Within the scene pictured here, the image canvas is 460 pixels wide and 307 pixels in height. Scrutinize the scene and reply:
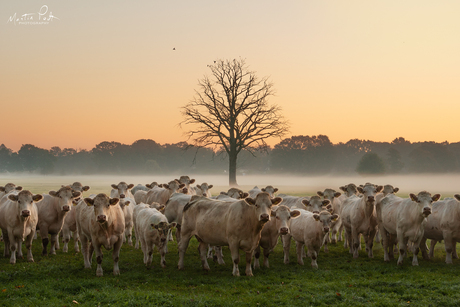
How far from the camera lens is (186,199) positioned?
15.4m

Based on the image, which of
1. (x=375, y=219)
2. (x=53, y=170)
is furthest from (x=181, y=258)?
(x=53, y=170)

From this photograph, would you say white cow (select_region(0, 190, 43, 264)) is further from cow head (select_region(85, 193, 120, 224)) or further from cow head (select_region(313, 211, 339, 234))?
cow head (select_region(313, 211, 339, 234))

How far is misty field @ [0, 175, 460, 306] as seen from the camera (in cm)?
864

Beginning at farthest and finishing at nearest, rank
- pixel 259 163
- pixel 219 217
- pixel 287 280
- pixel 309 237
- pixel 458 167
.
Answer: pixel 259 163 → pixel 458 167 → pixel 309 237 → pixel 219 217 → pixel 287 280

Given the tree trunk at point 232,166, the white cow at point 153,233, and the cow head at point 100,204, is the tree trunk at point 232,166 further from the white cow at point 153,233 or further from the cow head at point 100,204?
the cow head at point 100,204

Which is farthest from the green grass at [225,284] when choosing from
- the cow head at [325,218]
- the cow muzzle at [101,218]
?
the cow muzzle at [101,218]

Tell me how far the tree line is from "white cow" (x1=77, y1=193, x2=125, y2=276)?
224ft

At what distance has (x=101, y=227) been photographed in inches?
429

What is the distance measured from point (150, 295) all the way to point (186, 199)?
674 centimetres

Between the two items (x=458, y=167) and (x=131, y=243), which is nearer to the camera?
(x=131, y=243)

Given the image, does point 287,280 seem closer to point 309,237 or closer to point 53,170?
point 309,237

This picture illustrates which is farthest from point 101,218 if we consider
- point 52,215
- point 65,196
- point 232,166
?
point 232,166

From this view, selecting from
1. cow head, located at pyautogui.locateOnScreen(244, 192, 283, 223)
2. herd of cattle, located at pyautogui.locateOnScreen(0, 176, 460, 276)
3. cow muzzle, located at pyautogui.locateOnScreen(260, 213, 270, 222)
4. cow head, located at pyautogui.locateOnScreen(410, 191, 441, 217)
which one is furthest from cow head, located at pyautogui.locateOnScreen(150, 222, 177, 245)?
cow head, located at pyautogui.locateOnScreen(410, 191, 441, 217)

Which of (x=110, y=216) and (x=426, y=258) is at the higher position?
(x=110, y=216)
